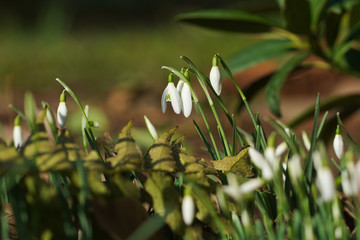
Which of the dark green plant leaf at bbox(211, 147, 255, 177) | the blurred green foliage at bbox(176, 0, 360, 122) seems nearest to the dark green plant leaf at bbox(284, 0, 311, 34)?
the blurred green foliage at bbox(176, 0, 360, 122)

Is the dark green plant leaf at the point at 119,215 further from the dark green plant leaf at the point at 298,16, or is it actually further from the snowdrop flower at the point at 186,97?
the dark green plant leaf at the point at 298,16

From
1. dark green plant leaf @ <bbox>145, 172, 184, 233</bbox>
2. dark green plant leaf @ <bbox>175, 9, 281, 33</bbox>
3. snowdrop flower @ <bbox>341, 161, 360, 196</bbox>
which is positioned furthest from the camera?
dark green plant leaf @ <bbox>175, 9, 281, 33</bbox>

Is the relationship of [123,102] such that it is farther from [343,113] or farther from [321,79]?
[343,113]

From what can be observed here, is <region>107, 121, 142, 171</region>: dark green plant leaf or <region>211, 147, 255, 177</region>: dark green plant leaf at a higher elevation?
<region>107, 121, 142, 171</region>: dark green plant leaf

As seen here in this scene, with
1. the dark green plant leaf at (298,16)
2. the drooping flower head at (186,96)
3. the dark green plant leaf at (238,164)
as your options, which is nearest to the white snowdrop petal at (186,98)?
the drooping flower head at (186,96)

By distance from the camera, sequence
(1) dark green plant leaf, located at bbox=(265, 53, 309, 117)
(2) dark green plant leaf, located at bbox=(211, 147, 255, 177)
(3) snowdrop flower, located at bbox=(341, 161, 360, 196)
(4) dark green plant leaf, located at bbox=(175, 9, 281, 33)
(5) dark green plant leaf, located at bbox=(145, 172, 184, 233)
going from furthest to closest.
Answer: (4) dark green plant leaf, located at bbox=(175, 9, 281, 33), (1) dark green plant leaf, located at bbox=(265, 53, 309, 117), (2) dark green plant leaf, located at bbox=(211, 147, 255, 177), (5) dark green plant leaf, located at bbox=(145, 172, 184, 233), (3) snowdrop flower, located at bbox=(341, 161, 360, 196)

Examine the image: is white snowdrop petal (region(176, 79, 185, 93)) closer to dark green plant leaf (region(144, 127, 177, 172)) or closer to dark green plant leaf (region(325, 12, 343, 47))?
dark green plant leaf (region(144, 127, 177, 172))

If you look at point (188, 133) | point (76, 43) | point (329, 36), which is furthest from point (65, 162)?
point (76, 43)
